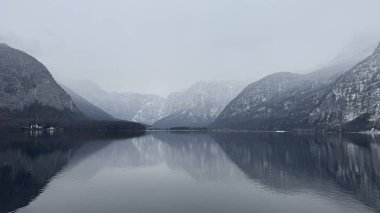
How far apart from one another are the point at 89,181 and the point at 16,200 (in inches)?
1015

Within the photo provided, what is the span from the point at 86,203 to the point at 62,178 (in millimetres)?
31789

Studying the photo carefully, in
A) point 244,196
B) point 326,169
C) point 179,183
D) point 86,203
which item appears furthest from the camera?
point 326,169

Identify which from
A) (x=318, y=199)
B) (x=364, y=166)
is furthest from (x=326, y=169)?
(x=318, y=199)

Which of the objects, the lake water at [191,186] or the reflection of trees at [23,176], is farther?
the reflection of trees at [23,176]

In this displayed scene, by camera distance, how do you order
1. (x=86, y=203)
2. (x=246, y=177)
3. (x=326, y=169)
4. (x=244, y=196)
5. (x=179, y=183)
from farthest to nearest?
(x=326, y=169) < (x=246, y=177) < (x=179, y=183) < (x=244, y=196) < (x=86, y=203)

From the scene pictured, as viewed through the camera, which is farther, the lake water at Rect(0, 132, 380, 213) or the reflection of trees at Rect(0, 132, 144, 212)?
the reflection of trees at Rect(0, 132, 144, 212)

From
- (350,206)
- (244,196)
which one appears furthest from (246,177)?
(350,206)

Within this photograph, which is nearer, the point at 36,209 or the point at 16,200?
the point at 36,209

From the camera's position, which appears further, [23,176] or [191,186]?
[23,176]

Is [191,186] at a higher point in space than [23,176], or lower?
lower

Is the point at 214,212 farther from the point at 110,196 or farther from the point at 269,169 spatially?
the point at 269,169

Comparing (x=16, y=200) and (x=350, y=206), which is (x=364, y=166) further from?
(x=16, y=200)

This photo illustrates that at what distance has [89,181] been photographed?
94.2 metres

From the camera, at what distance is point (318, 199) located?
232 ft
